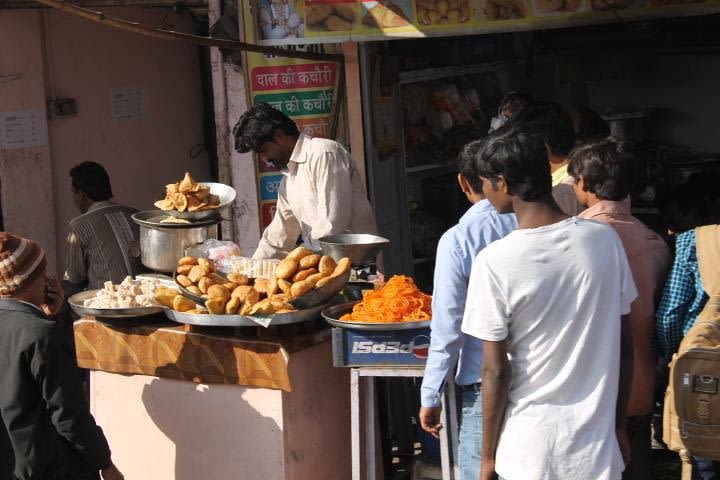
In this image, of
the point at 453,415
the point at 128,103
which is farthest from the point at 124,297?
the point at 128,103

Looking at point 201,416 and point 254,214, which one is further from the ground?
point 254,214

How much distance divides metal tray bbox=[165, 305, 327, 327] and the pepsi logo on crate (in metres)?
0.23

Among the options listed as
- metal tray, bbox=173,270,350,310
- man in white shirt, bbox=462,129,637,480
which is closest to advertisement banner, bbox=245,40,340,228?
metal tray, bbox=173,270,350,310

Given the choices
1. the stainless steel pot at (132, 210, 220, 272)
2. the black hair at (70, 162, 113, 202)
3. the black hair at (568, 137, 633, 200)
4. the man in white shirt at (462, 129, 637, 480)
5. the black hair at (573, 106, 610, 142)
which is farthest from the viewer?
the black hair at (573, 106, 610, 142)

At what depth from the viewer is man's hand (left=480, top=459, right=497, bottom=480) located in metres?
3.31

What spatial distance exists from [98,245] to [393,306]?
237 centimetres

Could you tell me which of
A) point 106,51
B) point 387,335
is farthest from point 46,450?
point 106,51

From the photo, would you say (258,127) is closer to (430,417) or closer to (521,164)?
(430,417)

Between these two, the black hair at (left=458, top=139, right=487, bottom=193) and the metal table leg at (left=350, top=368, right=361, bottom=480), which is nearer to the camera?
the black hair at (left=458, top=139, right=487, bottom=193)

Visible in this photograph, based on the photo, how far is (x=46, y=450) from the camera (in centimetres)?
380

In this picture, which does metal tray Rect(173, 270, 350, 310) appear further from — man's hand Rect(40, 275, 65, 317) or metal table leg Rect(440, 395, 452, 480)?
metal table leg Rect(440, 395, 452, 480)

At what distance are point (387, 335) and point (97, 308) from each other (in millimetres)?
1389

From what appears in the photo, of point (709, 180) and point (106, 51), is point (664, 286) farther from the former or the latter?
point (106, 51)

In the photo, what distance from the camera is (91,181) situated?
20.0 feet
